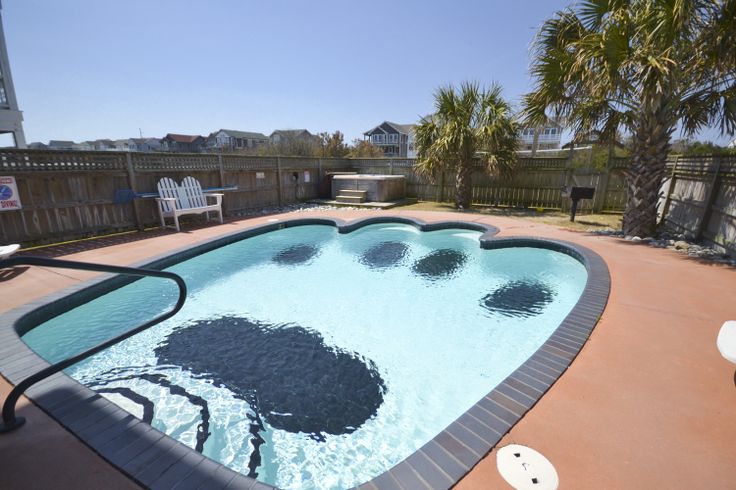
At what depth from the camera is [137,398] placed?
9.32ft

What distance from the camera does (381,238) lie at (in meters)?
8.54

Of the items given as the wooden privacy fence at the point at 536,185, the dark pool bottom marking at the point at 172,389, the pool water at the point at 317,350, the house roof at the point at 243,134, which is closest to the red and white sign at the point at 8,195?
the pool water at the point at 317,350

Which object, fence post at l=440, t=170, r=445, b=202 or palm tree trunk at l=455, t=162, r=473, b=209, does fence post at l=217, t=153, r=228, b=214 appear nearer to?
palm tree trunk at l=455, t=162, r=473, b=209

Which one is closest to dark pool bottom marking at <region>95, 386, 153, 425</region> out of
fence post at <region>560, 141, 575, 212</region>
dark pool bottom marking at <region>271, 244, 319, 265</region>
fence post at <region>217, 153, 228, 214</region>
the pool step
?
dark pool bottom marking at <region>271, 244, 319, 265</region>

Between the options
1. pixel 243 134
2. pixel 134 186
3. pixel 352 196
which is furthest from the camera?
pixel 243 134

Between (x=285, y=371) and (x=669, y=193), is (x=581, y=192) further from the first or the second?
(x=285, y=371)

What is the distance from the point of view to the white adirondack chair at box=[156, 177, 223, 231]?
27.3 feet

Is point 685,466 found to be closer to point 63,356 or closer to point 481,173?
point 63,356

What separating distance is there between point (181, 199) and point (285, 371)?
24.9 feet

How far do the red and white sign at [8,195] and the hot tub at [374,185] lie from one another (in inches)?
375

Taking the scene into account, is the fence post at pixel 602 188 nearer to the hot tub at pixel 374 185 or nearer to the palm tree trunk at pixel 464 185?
the palm tree trunk at pixel 464 185

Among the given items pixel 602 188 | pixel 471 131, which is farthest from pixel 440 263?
pixel 602 188


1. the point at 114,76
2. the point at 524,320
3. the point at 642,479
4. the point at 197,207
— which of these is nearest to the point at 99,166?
the point at 197,207

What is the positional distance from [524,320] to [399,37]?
39.8ft
